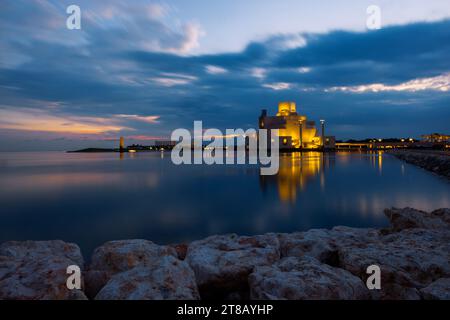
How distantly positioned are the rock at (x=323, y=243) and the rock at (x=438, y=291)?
1.64m

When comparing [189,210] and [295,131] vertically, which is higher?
[295,131]

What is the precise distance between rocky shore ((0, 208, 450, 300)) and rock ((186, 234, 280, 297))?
0.01 meters

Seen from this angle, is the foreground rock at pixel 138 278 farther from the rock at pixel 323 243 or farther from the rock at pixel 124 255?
the rock at pixel 323 243

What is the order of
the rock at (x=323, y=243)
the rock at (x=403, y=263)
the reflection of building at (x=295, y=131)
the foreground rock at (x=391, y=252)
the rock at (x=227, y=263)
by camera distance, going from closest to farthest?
the rock at (x=403, y=263)
the foreground rock at (x=391, y=252)
the rock at (x=227, y=263)
the rock at (x=323, y=243)
the reflection of building at (x=295, y=131)

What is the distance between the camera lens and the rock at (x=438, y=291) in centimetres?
337

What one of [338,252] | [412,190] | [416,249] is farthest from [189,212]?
[412,190]

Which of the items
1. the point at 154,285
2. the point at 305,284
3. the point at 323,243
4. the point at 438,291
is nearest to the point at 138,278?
the point at 154,285

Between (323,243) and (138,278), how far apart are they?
3.28 meters

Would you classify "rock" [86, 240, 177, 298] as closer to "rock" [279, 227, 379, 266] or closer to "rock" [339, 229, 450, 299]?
"rock" [279, 227, 379, 266]

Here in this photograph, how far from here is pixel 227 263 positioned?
171 inches

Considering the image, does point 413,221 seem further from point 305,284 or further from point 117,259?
point 117,259

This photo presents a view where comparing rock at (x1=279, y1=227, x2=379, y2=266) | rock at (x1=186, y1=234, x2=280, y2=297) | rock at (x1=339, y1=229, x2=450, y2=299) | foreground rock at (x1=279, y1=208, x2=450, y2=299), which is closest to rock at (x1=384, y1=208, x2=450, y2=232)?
foreground rock at (x1=279, y1=208, x2=450, y2=299)

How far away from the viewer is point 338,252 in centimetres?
507

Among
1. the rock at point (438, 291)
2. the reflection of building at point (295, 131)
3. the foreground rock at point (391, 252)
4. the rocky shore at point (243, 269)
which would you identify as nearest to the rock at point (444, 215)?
the foreground rock at point (391, 252)
